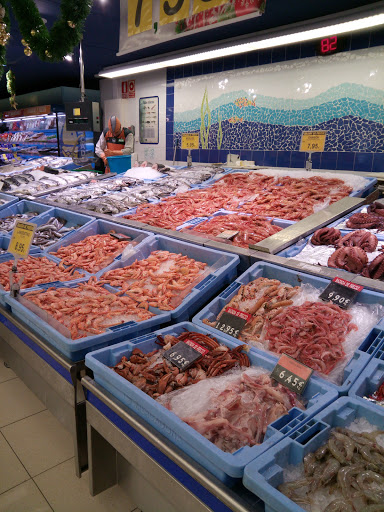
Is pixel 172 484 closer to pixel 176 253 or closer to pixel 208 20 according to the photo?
pixel 176 253

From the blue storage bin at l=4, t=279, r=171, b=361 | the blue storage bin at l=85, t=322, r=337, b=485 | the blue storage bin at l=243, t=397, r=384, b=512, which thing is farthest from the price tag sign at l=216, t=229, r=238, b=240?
the blue storage bin at l=243, t=397, r=384, b=512

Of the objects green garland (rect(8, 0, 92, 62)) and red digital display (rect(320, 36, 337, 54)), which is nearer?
green garland (rect(8, 0, 92, 62))

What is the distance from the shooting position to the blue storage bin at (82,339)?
1939 millimetres

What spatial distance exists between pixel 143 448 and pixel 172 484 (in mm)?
196

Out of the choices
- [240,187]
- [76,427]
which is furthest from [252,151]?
[76,427]

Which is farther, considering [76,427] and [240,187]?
[240,187]

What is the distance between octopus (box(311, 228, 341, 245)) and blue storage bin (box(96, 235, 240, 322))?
77 centimetres

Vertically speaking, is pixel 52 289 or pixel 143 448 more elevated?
pixel 52 289

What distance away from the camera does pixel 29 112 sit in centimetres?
1284

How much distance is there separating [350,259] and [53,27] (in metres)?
4.22

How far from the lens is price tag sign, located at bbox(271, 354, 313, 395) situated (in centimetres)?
159

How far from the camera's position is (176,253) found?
10.2 feet

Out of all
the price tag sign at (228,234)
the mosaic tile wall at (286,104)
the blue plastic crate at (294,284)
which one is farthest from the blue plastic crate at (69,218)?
the mosaic tile wall at (286,104)

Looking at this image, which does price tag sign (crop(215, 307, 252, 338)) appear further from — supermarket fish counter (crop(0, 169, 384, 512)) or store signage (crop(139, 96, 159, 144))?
store signage (crop(139, 96, 159, 144))
